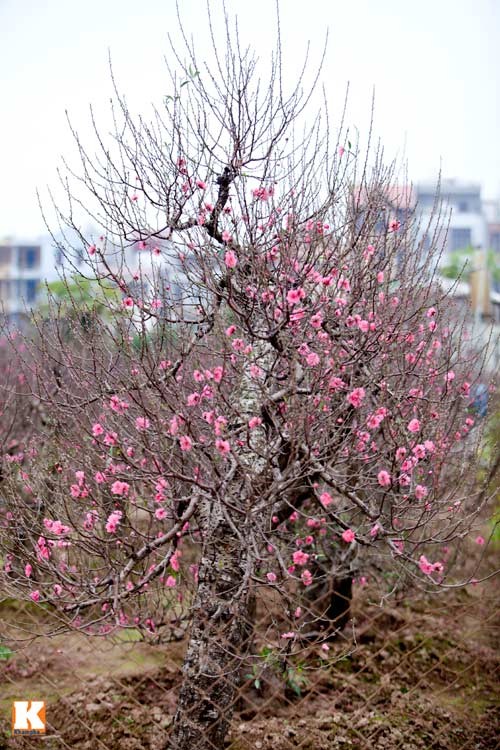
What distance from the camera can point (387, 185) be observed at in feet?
13.6

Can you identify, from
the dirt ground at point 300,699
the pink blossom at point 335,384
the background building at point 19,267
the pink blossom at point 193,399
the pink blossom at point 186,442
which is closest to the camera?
the pink blossom at point 186,442

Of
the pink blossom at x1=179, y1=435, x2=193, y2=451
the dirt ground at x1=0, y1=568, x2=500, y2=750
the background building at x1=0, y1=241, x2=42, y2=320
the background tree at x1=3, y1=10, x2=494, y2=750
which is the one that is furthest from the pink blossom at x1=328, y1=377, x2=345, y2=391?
the background building at x1=0, y1=241, x2=42, y2=320

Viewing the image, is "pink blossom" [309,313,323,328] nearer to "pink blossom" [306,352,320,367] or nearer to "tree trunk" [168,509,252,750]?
"pink blossom" [306,352,320,367]

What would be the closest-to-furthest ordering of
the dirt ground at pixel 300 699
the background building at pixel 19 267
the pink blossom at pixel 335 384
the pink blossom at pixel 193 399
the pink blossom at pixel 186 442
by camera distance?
the pink blossom at pixel 186 442 → the pink blossom at pixel 193 399 → the pink blossom at pixel 335 384 → the dirt ground at pixel 300 699 → the background building at pixel 19 267

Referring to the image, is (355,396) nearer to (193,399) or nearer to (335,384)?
(335,384)

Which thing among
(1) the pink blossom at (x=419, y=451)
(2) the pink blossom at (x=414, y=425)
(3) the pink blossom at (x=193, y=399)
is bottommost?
(1) the pink blossom at (x=419, y=451)

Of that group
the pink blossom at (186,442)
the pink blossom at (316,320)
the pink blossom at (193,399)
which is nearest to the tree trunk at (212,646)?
the pink blossom at (193,399)

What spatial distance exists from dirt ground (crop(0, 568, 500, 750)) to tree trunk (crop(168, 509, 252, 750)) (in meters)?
0.16

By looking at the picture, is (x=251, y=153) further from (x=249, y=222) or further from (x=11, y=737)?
(x=11, y=737)

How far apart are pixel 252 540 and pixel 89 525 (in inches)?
32.0

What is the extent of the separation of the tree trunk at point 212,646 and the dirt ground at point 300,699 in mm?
160

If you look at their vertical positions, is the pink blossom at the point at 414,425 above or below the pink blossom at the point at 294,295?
below

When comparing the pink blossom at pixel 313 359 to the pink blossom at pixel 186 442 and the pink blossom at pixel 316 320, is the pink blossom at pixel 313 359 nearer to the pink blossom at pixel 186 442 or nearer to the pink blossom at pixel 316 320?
the pink blossom at pixel 316 320

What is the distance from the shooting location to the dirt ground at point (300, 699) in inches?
152
